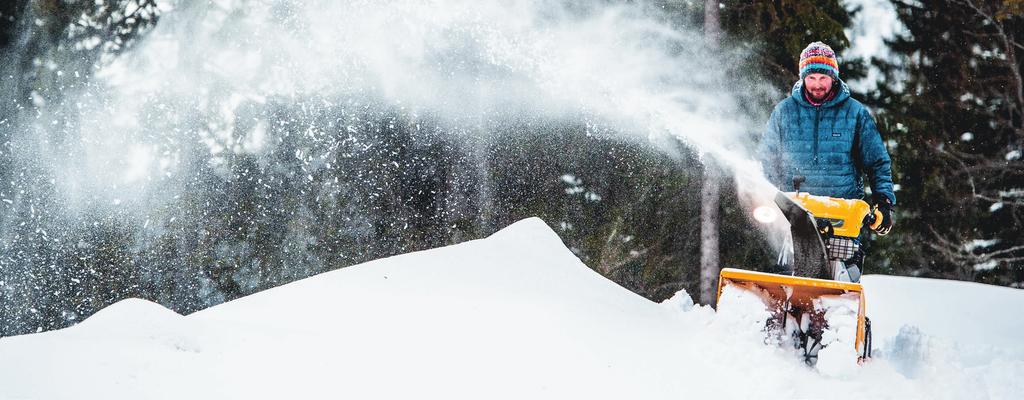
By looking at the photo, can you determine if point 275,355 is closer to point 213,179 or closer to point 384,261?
point 384,261

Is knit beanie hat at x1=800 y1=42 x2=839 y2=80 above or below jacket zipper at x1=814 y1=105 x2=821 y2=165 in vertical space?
above

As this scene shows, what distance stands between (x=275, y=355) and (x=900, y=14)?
10.6 meters

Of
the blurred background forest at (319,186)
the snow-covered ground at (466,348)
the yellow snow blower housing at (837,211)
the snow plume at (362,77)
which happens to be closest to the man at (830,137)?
the yellow snow blower housing at (837,211)

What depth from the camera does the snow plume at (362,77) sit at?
366 inches

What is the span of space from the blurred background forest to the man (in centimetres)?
503

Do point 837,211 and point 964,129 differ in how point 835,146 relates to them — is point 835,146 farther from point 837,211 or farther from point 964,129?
point 964,129

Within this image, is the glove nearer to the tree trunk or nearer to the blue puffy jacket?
the blue puffy jacket

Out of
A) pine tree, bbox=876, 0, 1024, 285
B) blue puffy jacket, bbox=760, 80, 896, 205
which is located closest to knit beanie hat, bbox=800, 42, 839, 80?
blue puffy jacket, bbox=760, 80, 896, 205

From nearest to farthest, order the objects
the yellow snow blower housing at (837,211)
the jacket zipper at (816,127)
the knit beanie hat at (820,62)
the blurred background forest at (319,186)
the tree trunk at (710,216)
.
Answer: the yellow snow blower housing at (837,211) < the knit beanie hat at (820,62) < the jacket zipper at (816,127) < the blurred background forest at (319,186) < the tree trunk at (710,216)

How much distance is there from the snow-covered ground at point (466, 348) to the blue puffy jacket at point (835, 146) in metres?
0.90

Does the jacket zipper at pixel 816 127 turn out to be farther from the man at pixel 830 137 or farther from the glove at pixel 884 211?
the glove at pixel 884 211

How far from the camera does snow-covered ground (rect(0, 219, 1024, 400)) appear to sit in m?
3.03

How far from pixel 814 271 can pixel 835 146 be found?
80 cm

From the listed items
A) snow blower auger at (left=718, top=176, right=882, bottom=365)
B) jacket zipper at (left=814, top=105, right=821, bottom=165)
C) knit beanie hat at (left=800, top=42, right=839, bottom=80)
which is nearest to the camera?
snow blower auger at (left=718, top=176, right=882, bottom=365)
